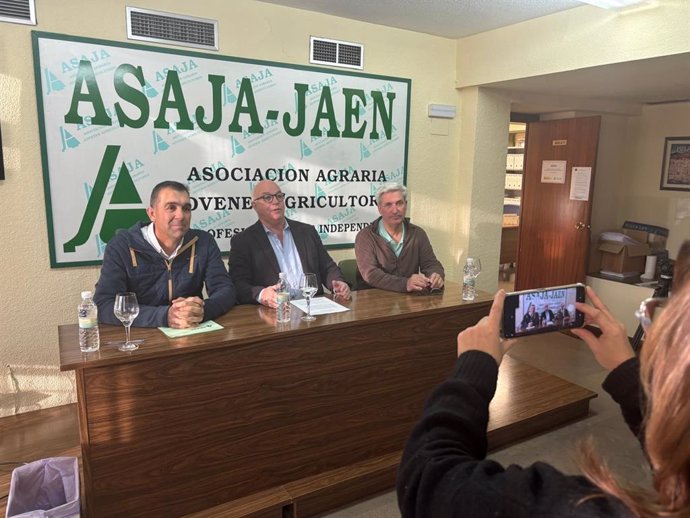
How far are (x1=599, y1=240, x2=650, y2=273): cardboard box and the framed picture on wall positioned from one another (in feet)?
1.98

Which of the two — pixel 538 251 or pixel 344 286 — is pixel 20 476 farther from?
pixel 538 251

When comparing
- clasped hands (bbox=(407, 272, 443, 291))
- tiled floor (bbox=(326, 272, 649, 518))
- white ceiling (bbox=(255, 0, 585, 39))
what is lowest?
tiled floor (bbox=(326, 272, 649, 518))

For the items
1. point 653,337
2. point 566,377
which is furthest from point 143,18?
point 566,377

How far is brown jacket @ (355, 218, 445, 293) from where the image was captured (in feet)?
9.32

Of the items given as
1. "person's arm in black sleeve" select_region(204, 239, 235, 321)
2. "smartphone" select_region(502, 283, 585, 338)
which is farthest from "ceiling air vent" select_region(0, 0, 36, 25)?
"smartphone" select_region(502, 283, 585, 338)

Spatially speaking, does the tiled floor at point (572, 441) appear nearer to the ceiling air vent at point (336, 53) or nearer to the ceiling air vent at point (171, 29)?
the ceiling air vent at point (336, 53)

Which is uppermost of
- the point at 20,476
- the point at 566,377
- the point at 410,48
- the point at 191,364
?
the point at 410,48

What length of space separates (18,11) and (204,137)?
1122mm

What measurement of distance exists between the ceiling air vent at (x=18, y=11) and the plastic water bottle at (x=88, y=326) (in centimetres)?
180

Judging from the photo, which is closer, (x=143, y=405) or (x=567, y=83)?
(x=143, y=405)

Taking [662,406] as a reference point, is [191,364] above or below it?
below

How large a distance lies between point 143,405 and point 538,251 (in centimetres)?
444

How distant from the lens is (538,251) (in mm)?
5184

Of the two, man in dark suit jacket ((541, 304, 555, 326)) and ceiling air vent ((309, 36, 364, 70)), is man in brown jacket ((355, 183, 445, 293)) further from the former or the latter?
man in dark suit jacket ((541, 304, 555, 326))
